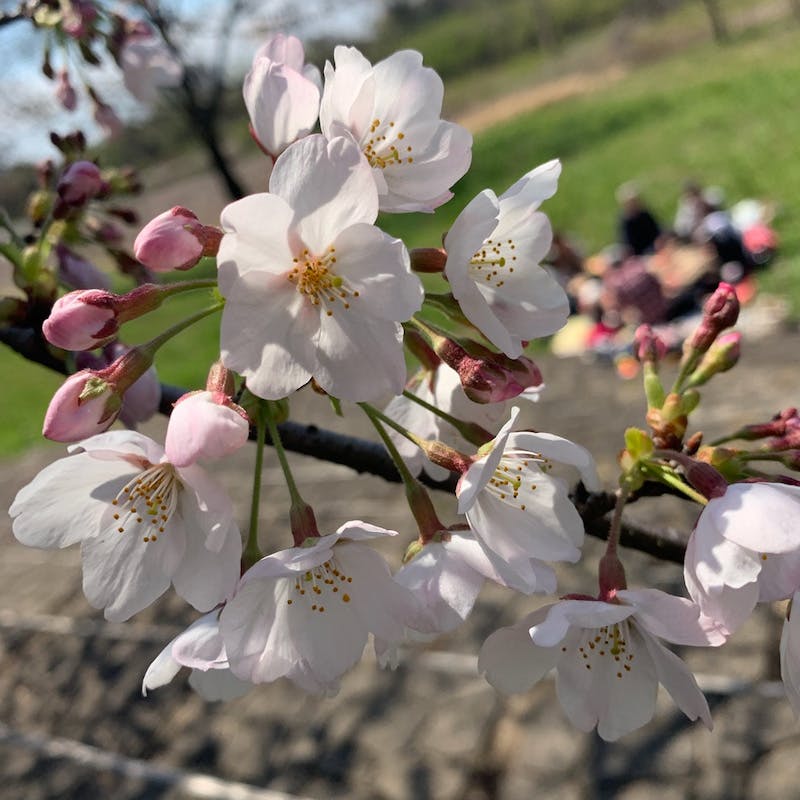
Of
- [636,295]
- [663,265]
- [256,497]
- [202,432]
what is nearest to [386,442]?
[256,497]

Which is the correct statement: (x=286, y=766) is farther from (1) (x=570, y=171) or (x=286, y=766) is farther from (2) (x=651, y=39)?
(2) (x=651, y=39)

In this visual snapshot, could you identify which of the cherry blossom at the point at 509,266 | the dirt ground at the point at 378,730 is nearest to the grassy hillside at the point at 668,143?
the dirt ground at the point at 378,730

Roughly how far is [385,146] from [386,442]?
0.94 ft

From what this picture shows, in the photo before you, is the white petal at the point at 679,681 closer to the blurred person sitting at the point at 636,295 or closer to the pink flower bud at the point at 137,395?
the pink flower bud at the point at 137,395

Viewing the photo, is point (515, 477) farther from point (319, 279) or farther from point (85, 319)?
point (85, 319)

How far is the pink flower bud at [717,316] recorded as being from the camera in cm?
95

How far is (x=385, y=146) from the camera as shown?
30.9 inches

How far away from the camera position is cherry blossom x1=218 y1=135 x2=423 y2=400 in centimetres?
62

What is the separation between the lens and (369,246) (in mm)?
632

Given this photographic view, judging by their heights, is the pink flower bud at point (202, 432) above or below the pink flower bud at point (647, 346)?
above

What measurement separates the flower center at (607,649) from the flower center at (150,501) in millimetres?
427

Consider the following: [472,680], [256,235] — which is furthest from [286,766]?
[256,235]

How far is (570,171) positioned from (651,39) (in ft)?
37.0

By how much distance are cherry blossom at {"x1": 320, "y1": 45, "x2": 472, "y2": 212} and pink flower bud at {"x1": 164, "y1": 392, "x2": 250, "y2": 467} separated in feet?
0.73
